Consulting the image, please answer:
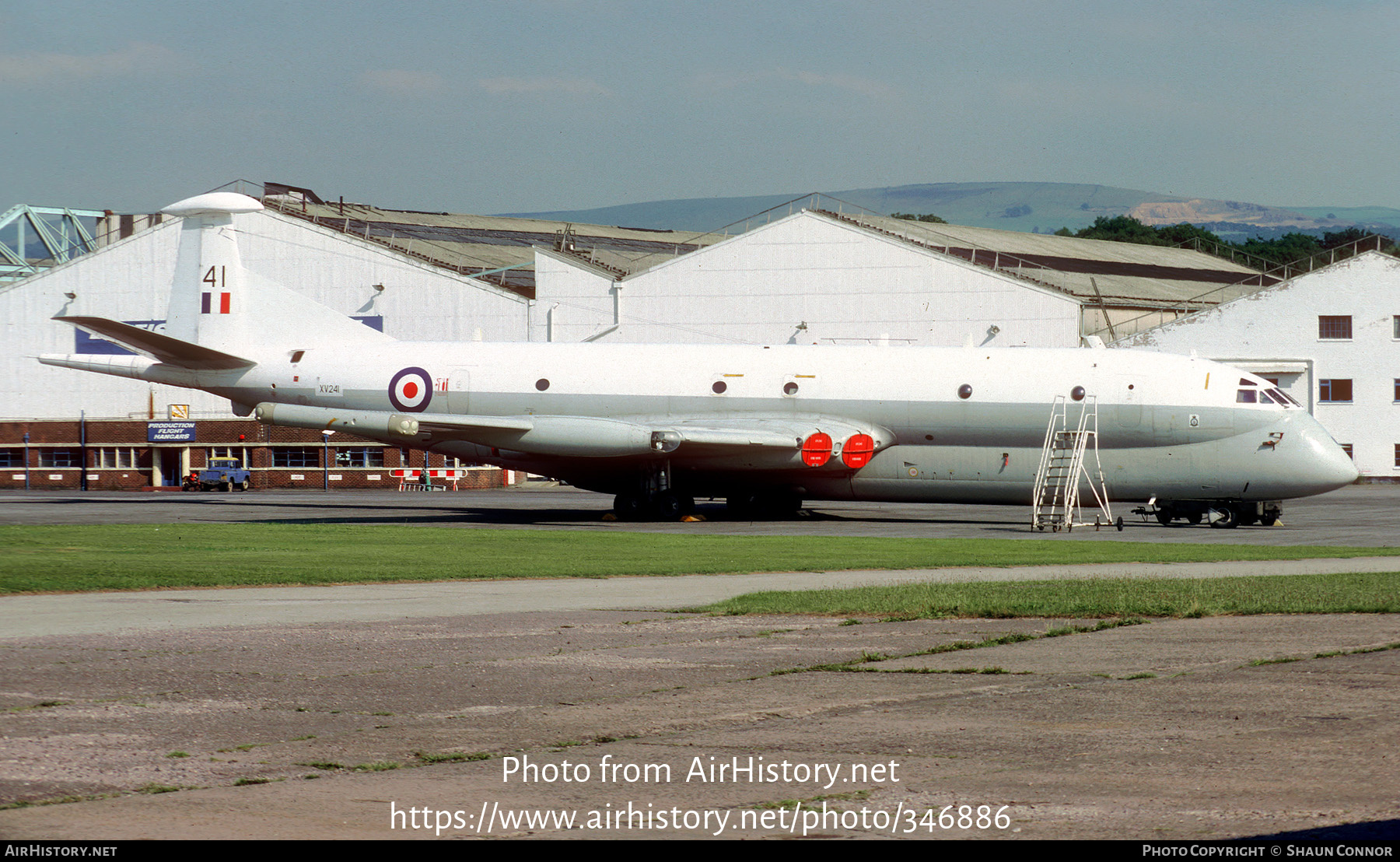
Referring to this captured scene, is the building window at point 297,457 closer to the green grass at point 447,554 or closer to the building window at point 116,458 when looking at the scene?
the building window at point 116,458

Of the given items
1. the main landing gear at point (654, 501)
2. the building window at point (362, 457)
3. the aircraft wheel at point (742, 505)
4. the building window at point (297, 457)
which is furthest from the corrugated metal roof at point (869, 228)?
the main landing gear at point (654, 501)

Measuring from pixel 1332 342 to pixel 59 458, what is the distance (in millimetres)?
62814

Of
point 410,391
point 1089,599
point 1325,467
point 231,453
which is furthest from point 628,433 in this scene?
point 231,453

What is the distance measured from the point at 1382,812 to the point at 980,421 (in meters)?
29.8

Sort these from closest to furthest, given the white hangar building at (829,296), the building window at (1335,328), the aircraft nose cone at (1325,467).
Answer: the aircraft nose cone at (1325,467), the white hangar building at (829,296), the building window at (1335,328)

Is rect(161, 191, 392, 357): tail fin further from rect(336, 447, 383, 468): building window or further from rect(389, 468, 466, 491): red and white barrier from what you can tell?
rect(336, 447, 383, 468): building window

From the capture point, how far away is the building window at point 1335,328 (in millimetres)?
65938

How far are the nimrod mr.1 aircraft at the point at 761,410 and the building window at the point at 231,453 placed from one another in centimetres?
2950

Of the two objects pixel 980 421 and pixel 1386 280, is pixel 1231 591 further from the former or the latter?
pixel 1386 280

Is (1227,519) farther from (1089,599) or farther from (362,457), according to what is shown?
(362,457)

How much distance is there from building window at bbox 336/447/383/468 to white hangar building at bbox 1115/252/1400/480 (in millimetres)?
36088

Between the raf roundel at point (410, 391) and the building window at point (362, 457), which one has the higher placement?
the raf roundel at point (410, 391)

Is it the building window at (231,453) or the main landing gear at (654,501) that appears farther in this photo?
the building window at (231,453)

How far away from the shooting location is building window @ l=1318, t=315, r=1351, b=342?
216 ft
